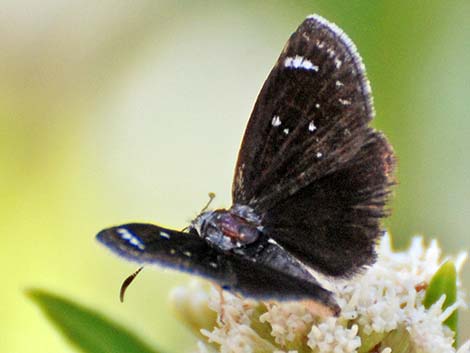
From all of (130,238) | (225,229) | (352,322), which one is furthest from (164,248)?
(352,322)

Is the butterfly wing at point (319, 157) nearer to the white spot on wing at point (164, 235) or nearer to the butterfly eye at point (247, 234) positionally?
the butterfly eye at point (247, 234)

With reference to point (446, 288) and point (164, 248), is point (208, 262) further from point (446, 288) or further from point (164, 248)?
point (446, 288)

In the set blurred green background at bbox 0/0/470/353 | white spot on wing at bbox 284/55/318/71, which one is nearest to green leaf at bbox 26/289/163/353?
white spot on wing at bbox 284/55/318/71

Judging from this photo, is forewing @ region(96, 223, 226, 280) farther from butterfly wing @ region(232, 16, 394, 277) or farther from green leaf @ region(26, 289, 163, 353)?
green leaf @ region(26, 289, 163, 353)

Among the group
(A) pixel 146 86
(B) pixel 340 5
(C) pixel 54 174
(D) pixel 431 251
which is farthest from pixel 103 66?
(D) pixel 431 251

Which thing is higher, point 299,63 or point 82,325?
point 299,63

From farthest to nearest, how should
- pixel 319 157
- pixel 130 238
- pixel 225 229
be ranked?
pixel 319 157, pixel 225 229, pixel 130 238
